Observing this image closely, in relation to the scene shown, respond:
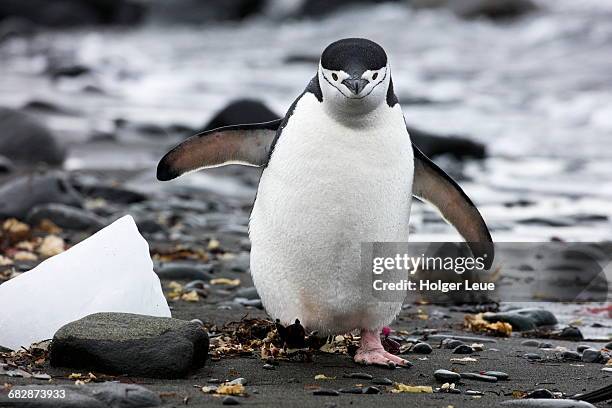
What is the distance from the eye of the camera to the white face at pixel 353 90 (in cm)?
411

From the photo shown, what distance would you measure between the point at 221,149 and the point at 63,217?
325cm

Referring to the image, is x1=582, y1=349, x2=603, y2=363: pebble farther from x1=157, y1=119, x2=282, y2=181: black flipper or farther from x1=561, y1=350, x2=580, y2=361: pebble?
x1=157, y1=119, x2=282, y2=181: black flipper

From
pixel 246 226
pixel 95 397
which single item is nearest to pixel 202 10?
pixel 246 226

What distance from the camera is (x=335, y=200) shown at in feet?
14.2

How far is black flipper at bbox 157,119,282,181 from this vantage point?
16.0 feet

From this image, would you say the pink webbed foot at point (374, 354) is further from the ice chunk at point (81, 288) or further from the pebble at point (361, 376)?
the ice chunk at point (81, 288)

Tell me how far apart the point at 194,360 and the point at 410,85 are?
19.7 m

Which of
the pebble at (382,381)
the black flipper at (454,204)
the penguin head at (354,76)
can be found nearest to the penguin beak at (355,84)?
the penguin head at (354,76)

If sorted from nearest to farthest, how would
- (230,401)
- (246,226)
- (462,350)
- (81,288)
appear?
(230,401) → (81,288) → (462,350) → (246,226)

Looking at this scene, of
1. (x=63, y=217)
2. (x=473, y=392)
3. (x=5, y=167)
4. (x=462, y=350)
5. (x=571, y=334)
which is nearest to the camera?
(x=473, y=392)

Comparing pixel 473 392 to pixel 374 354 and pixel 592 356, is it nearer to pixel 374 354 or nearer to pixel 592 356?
pixel 374 354

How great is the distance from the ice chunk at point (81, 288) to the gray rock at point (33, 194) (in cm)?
371

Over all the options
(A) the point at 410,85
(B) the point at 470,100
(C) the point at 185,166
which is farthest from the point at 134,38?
(C) the point at 185,166

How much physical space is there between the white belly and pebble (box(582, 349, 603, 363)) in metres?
0.94
